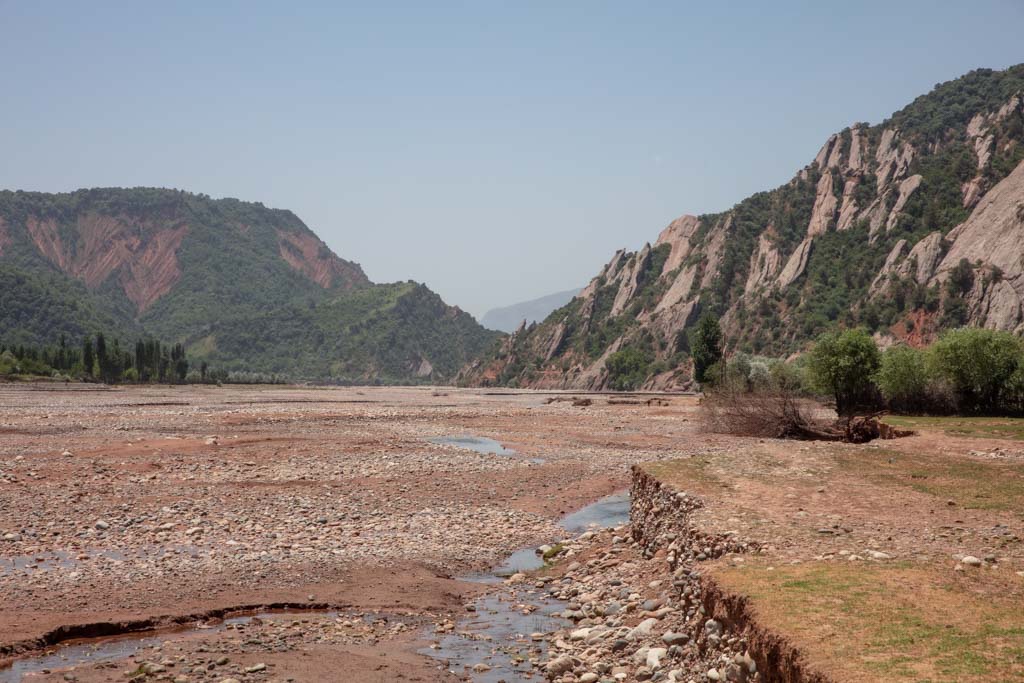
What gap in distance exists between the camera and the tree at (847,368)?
6544 centimetres

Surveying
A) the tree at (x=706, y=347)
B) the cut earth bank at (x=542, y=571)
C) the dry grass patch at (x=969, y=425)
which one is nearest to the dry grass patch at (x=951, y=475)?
the cut earth bank at (x=542, y=571)

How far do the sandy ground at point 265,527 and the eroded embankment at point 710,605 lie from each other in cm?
458

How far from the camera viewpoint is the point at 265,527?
81.9ft

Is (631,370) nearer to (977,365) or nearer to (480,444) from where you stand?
(977,365)

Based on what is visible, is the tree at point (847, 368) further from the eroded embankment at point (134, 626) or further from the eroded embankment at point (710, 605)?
the eroded embankment at point (134, 626)

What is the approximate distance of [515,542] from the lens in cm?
→ 2602

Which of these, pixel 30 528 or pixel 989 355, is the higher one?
pixel 989 355

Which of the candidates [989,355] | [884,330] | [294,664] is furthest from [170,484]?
[884,330]

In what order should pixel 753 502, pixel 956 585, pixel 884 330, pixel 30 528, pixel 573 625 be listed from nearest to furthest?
pixel 956 585
pixel 573 625
pixel 753 502
pixel 30 528
pixel 884 330

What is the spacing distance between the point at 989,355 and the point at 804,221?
140542 millimetres

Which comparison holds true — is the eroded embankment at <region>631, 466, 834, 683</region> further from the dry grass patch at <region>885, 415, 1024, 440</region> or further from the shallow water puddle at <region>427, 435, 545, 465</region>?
the dry grass patch at <region>885, 415, 1024, 440</region>

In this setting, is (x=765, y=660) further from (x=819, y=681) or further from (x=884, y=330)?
(x=884, y=330)

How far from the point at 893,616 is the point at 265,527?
710 inches

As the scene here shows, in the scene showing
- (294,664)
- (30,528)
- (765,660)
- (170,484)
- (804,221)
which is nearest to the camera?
(765,660)
